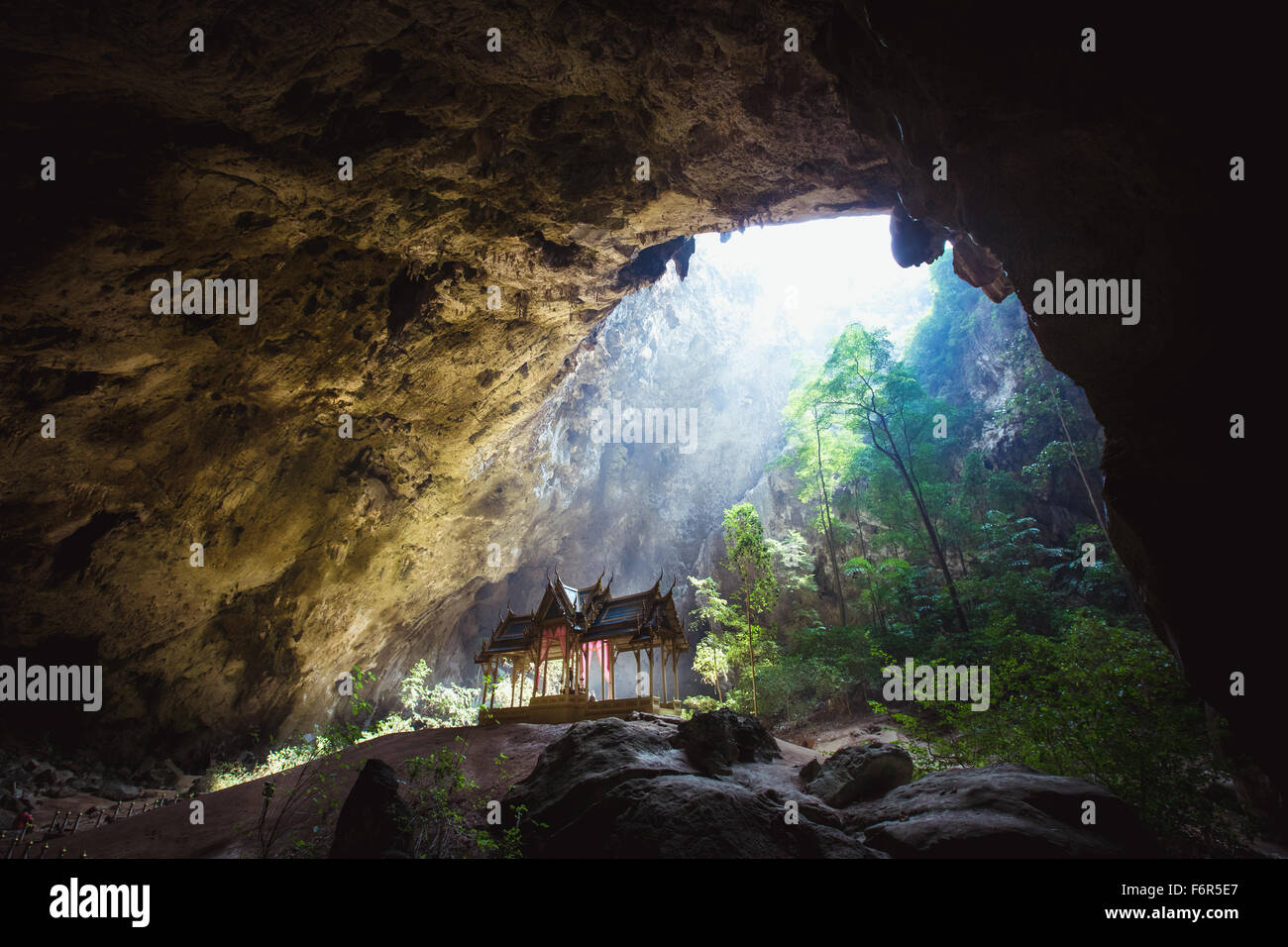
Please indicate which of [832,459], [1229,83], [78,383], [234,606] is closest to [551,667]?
[234,606]

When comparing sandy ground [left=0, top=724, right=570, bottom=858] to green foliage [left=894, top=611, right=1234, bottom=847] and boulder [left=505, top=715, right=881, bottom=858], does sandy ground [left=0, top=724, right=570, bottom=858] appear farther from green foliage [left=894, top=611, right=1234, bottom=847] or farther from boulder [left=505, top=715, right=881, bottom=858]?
green foliage [left=894, top=611, right=1234, bottom=847]

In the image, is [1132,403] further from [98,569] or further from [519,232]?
[98,569]

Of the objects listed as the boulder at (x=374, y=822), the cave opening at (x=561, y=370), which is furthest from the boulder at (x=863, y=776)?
the boulder at (x=374, y=822)

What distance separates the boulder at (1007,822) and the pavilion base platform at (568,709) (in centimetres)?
670

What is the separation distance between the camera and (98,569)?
36.3 feet

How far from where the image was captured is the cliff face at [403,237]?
5766 millimetres

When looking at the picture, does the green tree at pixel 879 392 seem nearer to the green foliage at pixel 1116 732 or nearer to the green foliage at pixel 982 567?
the green foliage at pixel 982 567

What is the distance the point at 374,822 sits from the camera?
5.24 m

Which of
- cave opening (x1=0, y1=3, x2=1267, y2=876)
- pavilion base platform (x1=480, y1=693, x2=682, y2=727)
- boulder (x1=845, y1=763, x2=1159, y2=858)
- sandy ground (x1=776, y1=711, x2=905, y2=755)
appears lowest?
sandy ground (x1=776, y1=711, x2=905, y2=755)

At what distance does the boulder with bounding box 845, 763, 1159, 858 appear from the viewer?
4.16m

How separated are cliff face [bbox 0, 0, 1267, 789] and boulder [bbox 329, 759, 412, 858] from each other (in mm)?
8763

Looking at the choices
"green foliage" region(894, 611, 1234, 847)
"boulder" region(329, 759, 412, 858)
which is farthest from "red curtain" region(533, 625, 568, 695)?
"green foliage" region(894, 611, 1234, 847)

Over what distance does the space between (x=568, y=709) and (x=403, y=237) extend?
11345mm
